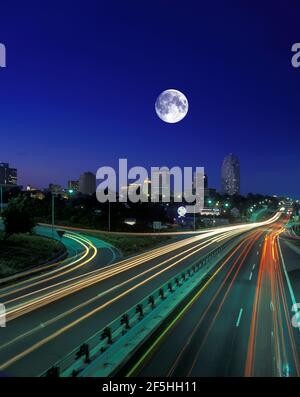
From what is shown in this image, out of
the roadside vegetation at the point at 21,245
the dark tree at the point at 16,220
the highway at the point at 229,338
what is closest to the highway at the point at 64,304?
the highway at the point at 229,338

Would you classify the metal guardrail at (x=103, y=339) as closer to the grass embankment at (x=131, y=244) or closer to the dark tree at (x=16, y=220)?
the grass embankment at (x=131, y=244)

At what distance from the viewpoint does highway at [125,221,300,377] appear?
38.1 ft

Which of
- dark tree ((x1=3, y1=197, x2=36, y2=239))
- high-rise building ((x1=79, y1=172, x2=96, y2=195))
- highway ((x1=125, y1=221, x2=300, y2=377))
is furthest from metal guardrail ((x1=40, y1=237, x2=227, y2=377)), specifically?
high-rise building ((x1=79, y1=172, x2=96, y2=195))

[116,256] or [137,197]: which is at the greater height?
[137,197]

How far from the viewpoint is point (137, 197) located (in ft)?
392

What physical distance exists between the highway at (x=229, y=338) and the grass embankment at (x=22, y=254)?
1795 cm

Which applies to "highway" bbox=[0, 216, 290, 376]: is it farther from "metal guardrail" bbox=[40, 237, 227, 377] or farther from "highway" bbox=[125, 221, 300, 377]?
"highway" bbox=[125, 221, 300, 377]

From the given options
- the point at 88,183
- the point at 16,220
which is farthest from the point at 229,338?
the point at 88,183

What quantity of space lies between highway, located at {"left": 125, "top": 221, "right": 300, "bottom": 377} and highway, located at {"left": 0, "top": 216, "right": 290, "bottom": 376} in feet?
7.79

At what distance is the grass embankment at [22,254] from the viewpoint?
104 feet

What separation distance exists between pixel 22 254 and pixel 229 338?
1155 inches
